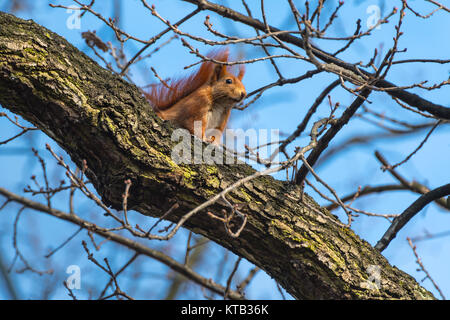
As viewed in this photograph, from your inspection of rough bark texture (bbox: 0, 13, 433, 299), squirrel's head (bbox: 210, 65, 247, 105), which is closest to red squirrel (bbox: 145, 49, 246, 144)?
squirrel's head (bbox: 210, 65, 247, 105)

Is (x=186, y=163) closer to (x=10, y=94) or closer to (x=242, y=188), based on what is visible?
(x=242, y=188)

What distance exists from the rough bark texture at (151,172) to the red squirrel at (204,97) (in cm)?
113

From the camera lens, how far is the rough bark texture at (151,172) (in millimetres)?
2258

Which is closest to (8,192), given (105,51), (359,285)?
(105,51)

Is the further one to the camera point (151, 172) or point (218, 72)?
point (218, 72)

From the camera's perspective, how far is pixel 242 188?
2.46 m

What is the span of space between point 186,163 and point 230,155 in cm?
34

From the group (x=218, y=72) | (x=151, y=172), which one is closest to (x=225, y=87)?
(x=218, y=72)

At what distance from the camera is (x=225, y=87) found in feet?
12.5

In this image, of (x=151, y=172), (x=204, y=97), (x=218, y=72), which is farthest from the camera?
(x=218, y=72)

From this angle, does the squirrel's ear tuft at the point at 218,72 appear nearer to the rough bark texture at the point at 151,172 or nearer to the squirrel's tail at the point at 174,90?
the squirrel's tail at the point at 174,90

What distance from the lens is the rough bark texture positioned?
226cm

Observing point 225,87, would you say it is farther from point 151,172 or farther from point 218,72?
point 151,172

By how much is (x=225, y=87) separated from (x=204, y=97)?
0.22 metres
